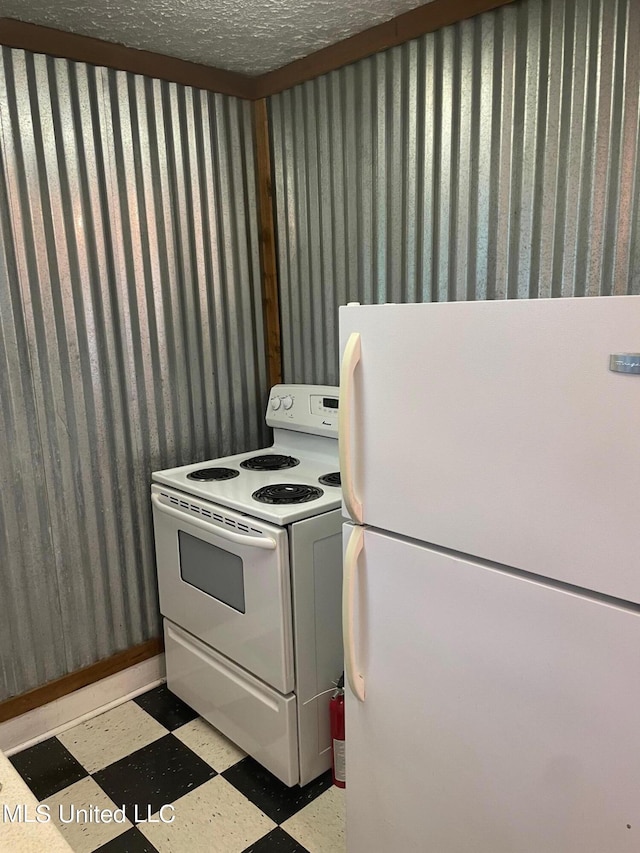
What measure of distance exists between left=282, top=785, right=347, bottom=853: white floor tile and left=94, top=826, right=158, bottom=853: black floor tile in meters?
0.38

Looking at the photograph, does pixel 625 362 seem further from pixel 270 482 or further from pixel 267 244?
pixel 267 244

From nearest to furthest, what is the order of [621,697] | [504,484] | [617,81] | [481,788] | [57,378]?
[621,697] < [504,484] < [481,788] < [617,81] < [57,378]

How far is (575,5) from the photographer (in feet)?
5.13

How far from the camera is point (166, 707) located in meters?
2.38

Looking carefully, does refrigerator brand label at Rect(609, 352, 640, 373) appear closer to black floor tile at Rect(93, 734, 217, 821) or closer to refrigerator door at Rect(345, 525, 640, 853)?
refrigerator door at Rect(345, 525, 640, 853)

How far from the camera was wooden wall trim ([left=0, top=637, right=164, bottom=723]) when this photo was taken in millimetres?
2143

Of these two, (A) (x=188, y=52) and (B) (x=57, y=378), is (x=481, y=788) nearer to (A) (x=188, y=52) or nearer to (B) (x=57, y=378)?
(B) (x=57, y=378)

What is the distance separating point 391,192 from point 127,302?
100cm

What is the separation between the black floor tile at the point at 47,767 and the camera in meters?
1.98

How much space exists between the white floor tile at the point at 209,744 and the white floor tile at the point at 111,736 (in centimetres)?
9

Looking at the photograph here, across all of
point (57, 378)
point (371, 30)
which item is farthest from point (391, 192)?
point (57, 378)

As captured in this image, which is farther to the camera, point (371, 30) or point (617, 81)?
point (371, 30)

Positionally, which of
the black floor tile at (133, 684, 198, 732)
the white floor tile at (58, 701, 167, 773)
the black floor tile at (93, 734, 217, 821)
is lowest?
the black floor tile at (133, 684, 198, 732)

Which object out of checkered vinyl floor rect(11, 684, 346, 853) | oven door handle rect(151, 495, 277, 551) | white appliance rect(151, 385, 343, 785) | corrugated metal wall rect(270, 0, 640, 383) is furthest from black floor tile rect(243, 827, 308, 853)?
corrugated metal wall rect(270, 0, 640, 383)
